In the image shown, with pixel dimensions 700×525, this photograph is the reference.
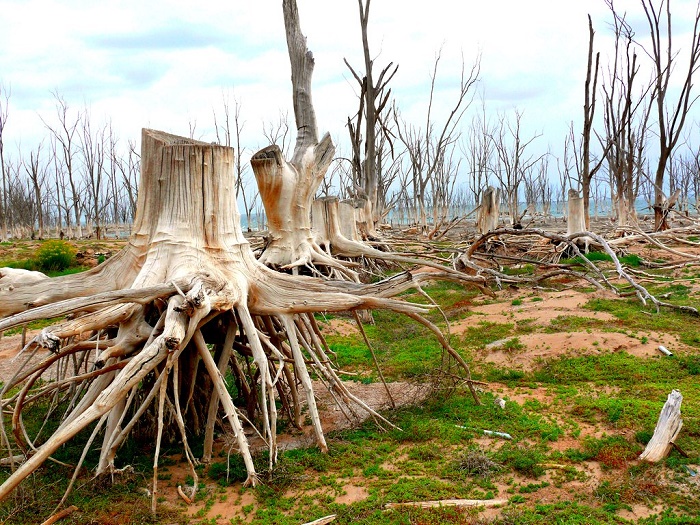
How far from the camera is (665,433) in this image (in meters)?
4.14

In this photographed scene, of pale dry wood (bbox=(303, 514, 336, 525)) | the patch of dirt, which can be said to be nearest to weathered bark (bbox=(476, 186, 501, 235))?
the patch of dirt

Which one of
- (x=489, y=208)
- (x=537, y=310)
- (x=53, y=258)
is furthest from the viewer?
(x=489, y=208)

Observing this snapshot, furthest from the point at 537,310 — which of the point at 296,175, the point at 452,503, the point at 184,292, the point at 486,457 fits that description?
the point at 184,292

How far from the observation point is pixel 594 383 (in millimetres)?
5938

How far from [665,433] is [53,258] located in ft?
48.2

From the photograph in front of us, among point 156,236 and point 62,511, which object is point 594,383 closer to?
Answer: point 156,236

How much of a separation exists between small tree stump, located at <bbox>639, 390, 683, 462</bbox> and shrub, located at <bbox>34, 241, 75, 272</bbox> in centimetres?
1444

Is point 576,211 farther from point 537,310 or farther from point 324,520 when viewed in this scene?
point 324,520

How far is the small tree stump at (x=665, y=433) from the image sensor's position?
4.12 m

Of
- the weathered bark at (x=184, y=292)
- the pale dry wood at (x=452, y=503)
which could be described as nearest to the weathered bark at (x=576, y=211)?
the weathered bark at (x=184, y=292)

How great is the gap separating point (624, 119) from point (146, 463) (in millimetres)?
19983

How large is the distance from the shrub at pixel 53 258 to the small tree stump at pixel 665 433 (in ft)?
47.4

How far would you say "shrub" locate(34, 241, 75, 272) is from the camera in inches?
595

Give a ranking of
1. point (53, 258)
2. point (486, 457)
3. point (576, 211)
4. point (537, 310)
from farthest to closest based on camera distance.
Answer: point (53, 258)
point (576, 211)
point (537, 310)
point (486, 457)
